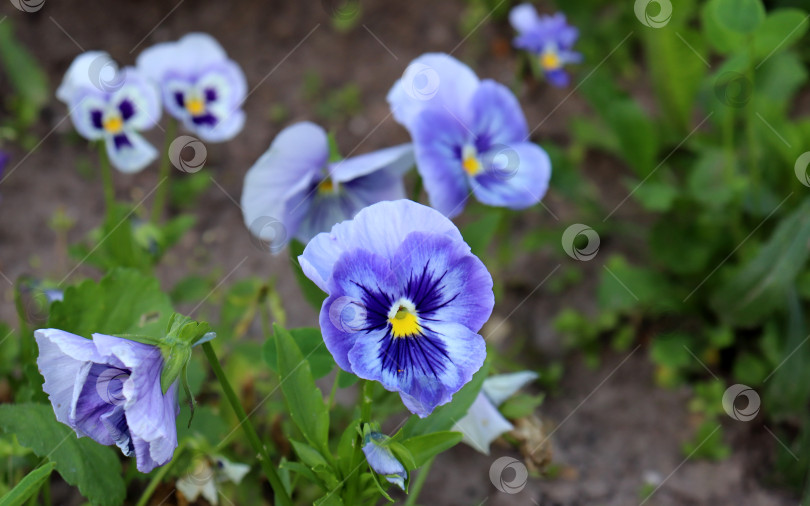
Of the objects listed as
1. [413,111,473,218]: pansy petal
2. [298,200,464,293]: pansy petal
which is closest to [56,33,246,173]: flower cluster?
[413,111,473,218]: pansy petal

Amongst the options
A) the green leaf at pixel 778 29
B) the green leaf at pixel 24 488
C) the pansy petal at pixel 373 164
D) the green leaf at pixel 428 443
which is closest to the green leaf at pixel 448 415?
the green leaf at pixel 428 443

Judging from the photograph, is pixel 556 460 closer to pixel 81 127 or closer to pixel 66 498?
pixel 66 498

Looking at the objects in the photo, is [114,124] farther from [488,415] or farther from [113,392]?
[488,415]

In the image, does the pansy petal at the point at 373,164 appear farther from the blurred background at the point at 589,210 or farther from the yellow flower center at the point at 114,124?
the yellow flower center at the point at 114,124

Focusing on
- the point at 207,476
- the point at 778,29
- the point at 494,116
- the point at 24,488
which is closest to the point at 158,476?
the point at 207,476

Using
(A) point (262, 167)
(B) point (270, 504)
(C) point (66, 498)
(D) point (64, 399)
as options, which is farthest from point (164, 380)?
(C) point (66, 498)

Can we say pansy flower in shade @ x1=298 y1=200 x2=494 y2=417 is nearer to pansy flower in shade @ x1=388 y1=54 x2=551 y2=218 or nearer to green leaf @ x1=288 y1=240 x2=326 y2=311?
pansy flower in shade @ x1=388 y1=54 x2=551 y2=218

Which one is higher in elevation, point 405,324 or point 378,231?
point 378,231
